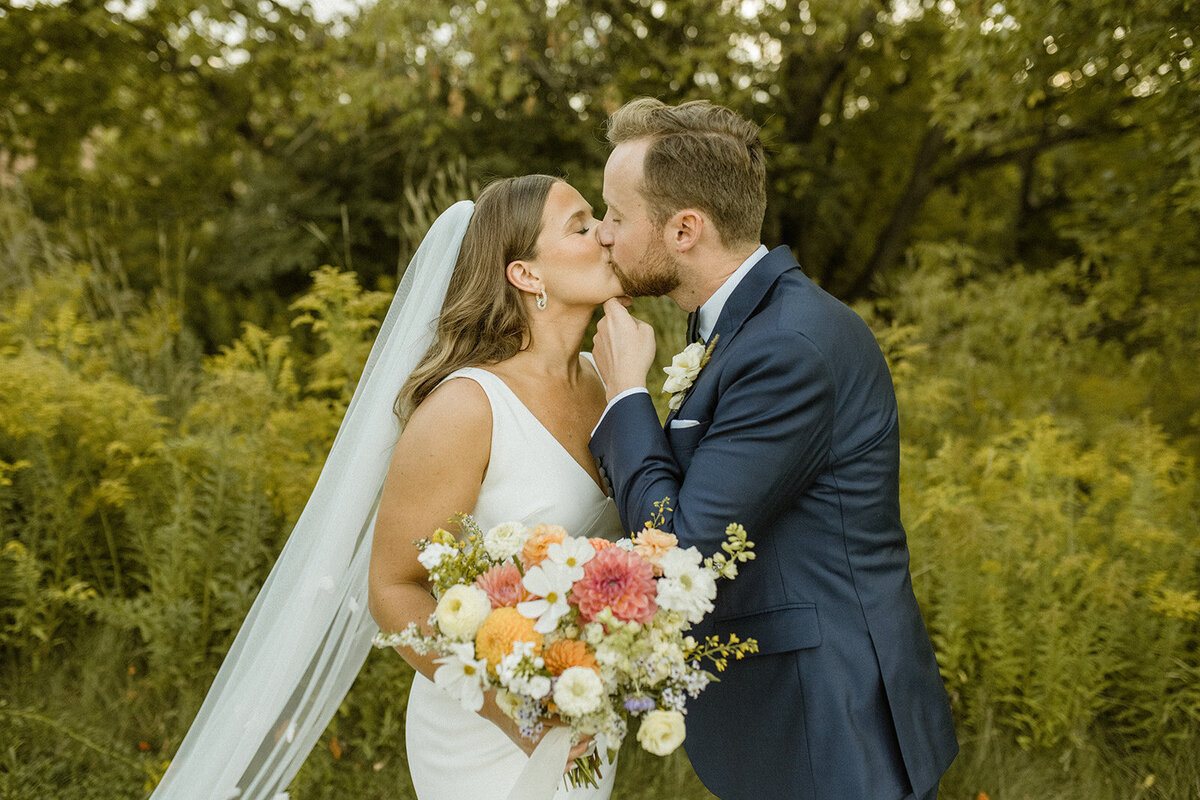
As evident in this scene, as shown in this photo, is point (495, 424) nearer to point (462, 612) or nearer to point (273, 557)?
point (462, 612)

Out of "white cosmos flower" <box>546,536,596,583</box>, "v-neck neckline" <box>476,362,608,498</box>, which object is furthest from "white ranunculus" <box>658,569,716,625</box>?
"v-neck neckline" <box>476,362,608,498</box>

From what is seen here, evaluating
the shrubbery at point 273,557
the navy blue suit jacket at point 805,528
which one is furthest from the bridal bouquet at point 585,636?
the shrubbery at point 273,557

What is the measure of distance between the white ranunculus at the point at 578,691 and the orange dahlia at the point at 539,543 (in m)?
0.24

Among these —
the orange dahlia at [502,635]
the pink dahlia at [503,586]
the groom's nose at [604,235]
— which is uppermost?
the groom's nose at [604,235]

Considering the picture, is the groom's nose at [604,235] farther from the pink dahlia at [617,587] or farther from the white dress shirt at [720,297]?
the pink dahlia at [617,587]

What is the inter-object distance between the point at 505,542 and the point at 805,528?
716 millimetres

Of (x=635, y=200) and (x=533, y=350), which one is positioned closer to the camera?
(x=635, y=200)

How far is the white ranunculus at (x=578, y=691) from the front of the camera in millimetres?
1435

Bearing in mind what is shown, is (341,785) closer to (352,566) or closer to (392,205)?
(352,566)

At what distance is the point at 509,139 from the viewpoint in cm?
884

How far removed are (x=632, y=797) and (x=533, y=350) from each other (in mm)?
1948

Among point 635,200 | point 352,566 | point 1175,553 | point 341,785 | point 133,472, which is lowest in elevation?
point 341,785

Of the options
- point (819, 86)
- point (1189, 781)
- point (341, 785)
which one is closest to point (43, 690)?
point (341, 785)

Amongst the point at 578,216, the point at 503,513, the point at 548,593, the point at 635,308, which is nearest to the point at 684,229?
the point at 578,216
